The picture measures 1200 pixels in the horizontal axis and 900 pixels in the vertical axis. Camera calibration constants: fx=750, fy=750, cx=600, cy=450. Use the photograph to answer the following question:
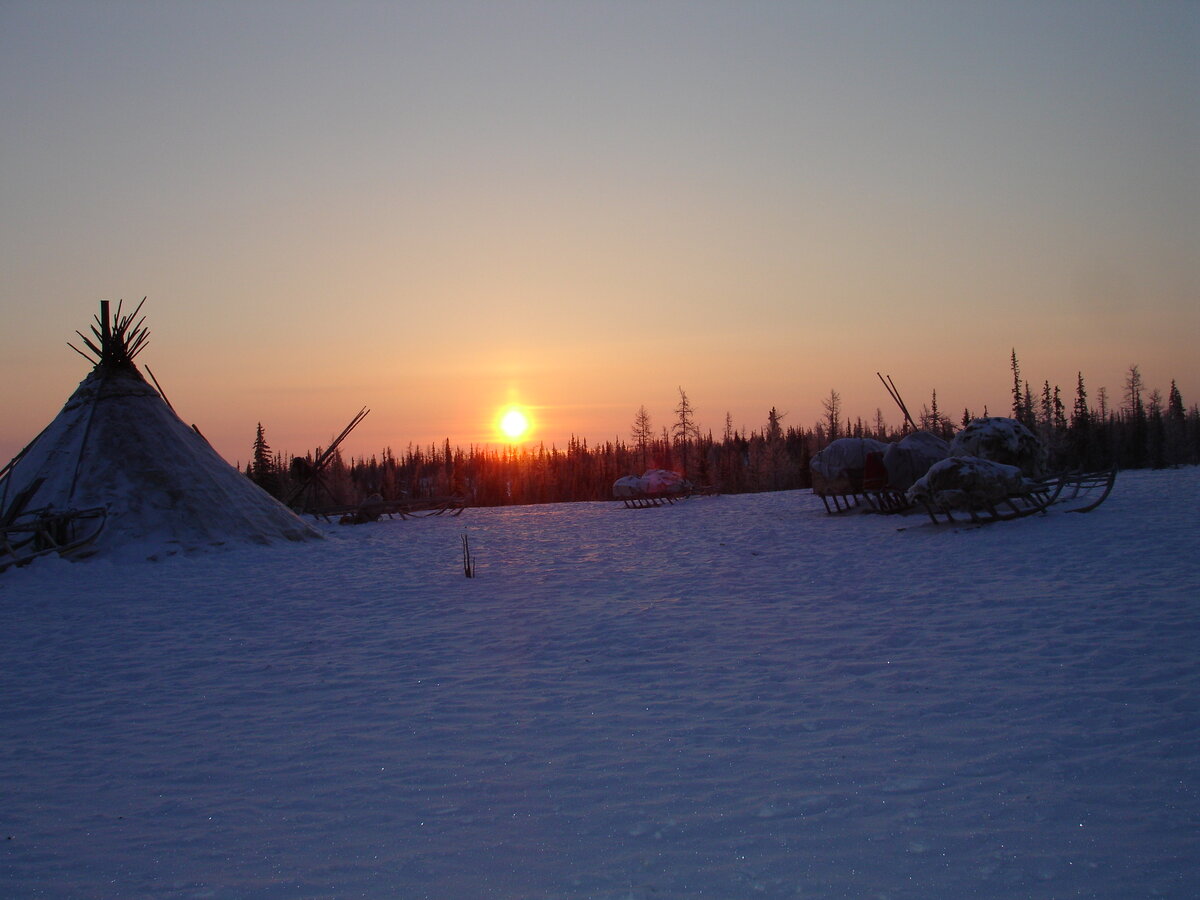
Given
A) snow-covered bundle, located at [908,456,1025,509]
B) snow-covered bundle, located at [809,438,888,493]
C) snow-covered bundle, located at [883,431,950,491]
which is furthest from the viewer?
snow-covered bundle, located at [809,438,888,493]

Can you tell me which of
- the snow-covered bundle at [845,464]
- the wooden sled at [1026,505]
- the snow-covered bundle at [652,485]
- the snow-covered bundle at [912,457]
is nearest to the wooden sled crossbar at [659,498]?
the snow-covered bundle at [652,485]

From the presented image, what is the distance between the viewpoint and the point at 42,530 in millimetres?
15508

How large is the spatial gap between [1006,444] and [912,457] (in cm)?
346

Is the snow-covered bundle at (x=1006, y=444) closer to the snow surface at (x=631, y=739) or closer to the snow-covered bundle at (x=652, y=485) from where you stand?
the snow surface at (x=631, y=739)

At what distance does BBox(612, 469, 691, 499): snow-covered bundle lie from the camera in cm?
3525

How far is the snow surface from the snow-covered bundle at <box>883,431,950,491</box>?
10.3 m

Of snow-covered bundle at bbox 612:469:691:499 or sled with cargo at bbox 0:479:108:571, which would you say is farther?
snow-covered bundle at bbox 612:469:691:499

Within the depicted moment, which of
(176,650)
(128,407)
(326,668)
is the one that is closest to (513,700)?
(326,668)

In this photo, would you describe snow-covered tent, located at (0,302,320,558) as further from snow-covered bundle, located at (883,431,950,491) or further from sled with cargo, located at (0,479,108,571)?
snow-covered bundle, located at (883,431,950,491)

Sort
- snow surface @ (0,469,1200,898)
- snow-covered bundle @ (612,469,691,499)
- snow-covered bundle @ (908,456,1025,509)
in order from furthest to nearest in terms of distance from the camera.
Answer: snow-covered bundle @ (612,469,691,499)
snow-covered bundle @ (908,456,1025,509)
snow surface @ (0,469,1200,898)

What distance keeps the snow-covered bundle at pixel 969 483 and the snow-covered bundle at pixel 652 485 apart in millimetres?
18621

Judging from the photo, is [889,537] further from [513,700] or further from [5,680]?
[5,680]

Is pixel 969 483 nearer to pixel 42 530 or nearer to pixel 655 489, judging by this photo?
pixel 42 530

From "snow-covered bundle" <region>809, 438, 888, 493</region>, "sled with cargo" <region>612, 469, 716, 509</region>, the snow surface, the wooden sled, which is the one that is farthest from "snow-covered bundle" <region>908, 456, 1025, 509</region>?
"sled with cargo" <region>612, 469, 716, 509</region>
